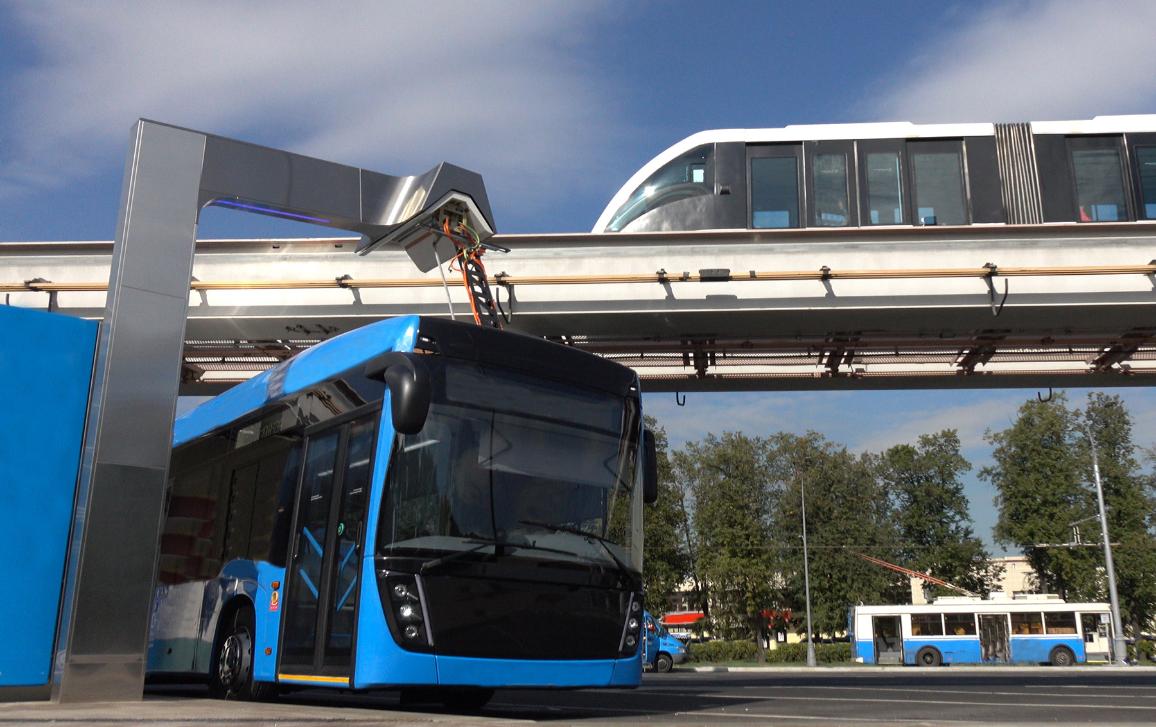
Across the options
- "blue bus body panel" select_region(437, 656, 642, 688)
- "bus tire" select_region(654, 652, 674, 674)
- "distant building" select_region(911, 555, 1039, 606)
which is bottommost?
"bus tire" select_region(654, 652, 674, 674)

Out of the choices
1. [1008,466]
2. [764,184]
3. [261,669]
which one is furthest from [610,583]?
[1008,466]

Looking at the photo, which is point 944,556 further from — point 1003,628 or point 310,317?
point 310,317

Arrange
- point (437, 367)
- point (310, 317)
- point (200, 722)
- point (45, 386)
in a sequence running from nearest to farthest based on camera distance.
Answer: point (200, 722) → point (437, 367) → point (45, 386) → point (310, 317)

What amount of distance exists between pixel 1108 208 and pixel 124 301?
45.4 ft

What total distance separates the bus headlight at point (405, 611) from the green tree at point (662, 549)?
44.9 meters

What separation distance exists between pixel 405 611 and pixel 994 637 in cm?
3721

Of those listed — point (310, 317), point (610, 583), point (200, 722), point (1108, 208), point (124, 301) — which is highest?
point (1108, 208)

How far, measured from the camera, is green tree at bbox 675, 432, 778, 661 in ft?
193

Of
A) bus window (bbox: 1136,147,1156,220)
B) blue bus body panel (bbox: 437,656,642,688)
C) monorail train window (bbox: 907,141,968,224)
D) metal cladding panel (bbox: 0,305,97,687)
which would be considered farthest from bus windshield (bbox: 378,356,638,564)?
bus window (bbox: 1136,147,1156,220)

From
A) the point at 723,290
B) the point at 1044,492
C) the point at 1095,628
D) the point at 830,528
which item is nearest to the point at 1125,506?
the point at 1044,492

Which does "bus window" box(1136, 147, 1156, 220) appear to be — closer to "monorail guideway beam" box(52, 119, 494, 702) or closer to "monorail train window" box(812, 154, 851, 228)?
"monorail train window" box(812, 154, 851, 228)

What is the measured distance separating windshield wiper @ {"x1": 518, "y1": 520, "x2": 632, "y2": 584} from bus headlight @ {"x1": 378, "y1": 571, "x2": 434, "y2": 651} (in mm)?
899

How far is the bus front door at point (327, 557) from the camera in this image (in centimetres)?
765

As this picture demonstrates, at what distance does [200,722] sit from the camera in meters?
5.84
